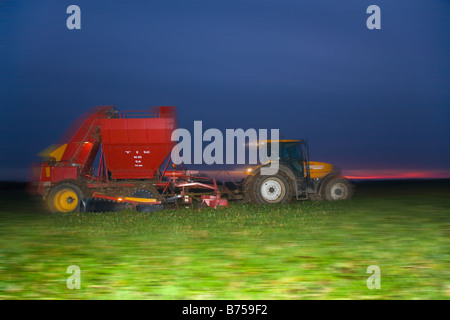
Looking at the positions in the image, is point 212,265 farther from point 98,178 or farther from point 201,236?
point 98,178

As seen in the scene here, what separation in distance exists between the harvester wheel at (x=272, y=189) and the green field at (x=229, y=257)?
9.02 feet

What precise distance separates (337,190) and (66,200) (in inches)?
345

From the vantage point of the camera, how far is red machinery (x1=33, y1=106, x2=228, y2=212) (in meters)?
12.1

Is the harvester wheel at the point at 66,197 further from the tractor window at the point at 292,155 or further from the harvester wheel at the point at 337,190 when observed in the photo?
the harvester wheel at the point at 337,190

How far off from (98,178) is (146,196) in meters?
1.80

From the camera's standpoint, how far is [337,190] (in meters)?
13.6

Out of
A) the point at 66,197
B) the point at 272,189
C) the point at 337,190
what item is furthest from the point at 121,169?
the point at 337,190

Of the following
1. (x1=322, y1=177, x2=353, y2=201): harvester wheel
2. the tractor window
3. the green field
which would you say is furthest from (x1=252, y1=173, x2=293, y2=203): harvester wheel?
the green field

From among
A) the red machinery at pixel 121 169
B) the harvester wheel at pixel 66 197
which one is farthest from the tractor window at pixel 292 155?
the harvester wheel at pixel 66 197

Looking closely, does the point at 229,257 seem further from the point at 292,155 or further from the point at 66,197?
the point at 66,197

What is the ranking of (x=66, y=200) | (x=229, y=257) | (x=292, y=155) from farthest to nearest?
(x=292, y=155), (x=66, y=200), (x=229, y=257)

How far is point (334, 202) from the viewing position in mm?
12703

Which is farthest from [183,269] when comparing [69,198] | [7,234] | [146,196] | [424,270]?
[69,198]

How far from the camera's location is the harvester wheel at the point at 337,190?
1348 centimetres
